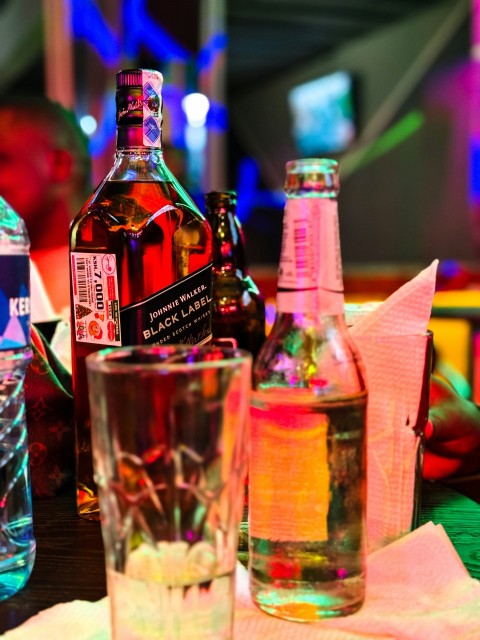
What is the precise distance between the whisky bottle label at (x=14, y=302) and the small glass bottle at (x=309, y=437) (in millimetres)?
170

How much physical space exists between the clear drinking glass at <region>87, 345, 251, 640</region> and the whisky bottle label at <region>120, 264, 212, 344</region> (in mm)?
181

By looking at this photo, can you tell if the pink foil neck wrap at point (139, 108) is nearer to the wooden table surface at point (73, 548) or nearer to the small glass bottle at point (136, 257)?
the small glass bottle at point (136, 257)

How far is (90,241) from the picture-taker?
660 millimetres

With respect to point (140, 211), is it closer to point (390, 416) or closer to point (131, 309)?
point (131, 309)

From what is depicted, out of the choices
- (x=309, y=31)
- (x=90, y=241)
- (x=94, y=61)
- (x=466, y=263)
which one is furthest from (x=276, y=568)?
(x=309, y=31)

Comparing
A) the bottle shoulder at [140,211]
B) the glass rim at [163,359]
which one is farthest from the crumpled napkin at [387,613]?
the bottle shoulder at [140,211]

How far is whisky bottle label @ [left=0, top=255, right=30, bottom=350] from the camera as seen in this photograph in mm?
509

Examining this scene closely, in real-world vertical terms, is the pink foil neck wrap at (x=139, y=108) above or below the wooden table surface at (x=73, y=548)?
above

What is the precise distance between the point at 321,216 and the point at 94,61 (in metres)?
3.96

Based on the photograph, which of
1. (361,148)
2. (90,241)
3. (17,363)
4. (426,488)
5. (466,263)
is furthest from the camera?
(361,148)

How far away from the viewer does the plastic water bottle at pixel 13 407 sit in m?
0.52

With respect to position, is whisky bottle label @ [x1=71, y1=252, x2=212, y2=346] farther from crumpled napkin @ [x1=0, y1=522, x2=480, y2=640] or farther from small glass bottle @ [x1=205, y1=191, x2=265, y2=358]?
crumpled napkin @ [x1=0, y1=522, x2=480, y2=640]

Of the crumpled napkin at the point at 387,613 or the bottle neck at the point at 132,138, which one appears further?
the bottle neck at the point at 132,138

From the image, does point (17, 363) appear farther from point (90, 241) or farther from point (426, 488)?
point (426, 488)
